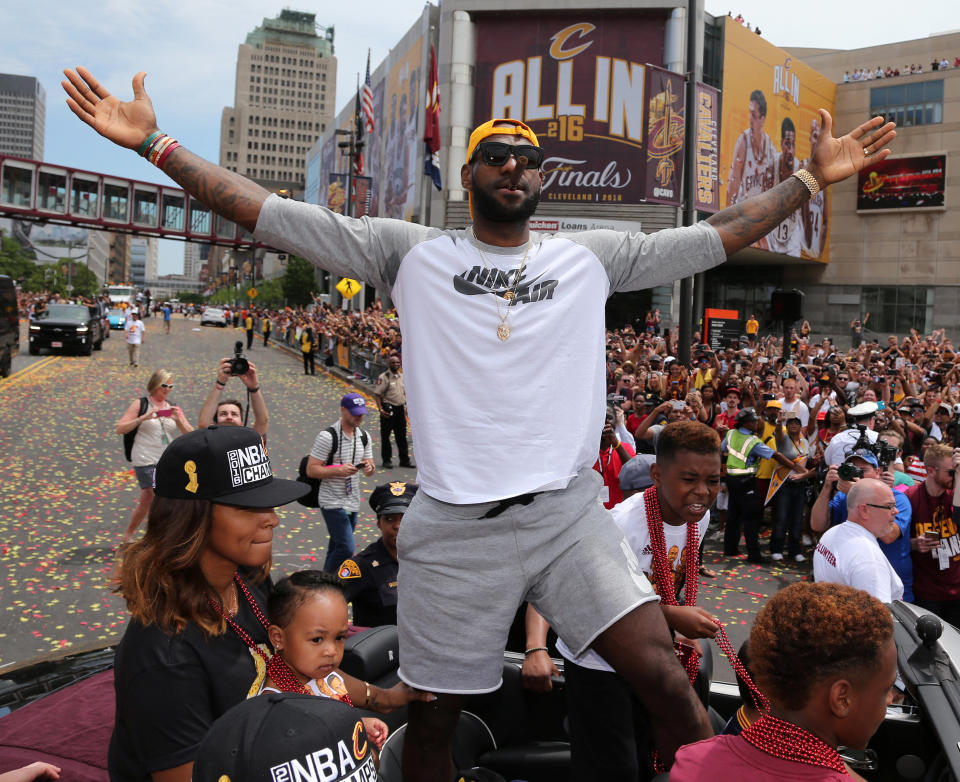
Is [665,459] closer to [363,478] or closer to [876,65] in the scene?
[363,478]

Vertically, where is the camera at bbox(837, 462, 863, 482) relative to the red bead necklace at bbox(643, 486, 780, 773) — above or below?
below

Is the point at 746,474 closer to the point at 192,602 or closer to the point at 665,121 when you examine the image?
the point at 665,121

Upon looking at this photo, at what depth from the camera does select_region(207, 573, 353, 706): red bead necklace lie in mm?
2193

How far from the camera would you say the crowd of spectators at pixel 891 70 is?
45.6 m

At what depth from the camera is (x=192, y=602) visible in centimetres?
209

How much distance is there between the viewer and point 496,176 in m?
2.37

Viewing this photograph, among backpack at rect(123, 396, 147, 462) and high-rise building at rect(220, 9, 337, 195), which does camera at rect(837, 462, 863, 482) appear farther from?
high-rise building at rect(220, 9, 337, 195)

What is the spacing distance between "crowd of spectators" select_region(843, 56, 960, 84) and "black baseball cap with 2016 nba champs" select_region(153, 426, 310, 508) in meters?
53.0

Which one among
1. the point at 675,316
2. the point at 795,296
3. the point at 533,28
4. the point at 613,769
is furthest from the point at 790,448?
the point at 533,28

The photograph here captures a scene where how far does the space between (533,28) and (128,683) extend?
39767 mm

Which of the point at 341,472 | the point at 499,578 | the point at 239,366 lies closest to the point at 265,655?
the point at 499,578

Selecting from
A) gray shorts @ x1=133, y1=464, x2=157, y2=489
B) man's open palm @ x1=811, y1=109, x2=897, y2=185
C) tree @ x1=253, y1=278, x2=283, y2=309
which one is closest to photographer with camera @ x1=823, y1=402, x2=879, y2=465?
man's open palm @ x1=811, y1=109, x2=897, y2=185

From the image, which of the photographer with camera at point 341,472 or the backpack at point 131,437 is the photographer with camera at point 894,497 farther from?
the backpack at point 131,437

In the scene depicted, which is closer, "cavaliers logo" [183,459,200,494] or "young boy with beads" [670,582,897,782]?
"young boy with beads" [670,582,897,782]
